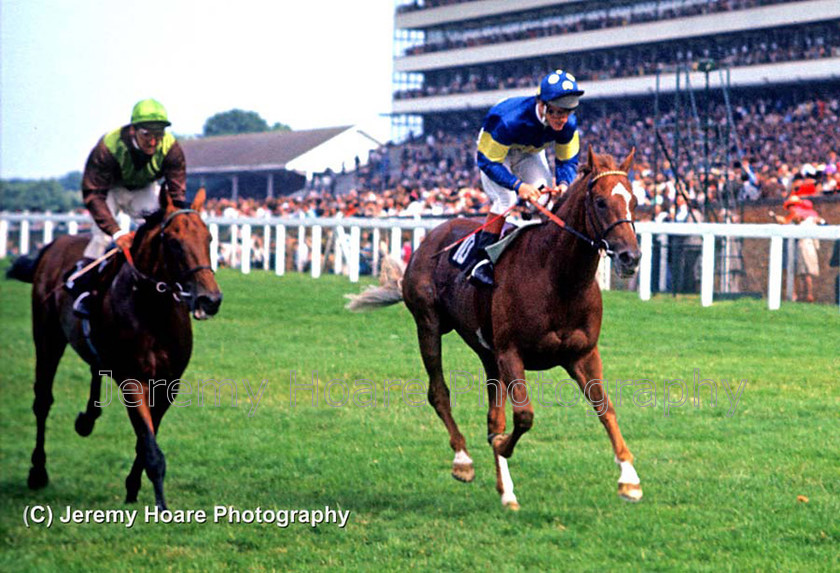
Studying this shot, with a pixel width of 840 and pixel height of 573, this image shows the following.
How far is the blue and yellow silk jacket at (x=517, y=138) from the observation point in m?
6.40

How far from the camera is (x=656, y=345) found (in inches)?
422

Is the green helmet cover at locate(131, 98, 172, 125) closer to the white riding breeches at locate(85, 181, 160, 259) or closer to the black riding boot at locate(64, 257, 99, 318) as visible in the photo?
the white riding breeches at locate(85, 181, 160, 259)

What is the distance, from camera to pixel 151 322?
6.08 m

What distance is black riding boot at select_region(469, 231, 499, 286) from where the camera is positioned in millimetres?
6223

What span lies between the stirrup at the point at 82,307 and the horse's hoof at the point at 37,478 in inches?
35.4

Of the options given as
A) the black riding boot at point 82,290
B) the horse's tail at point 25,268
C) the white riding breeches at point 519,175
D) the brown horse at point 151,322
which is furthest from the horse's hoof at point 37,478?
the white riding breeches at point 519,175

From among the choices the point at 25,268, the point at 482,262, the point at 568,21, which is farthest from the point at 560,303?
the point at 568,21

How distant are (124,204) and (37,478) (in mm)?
1637

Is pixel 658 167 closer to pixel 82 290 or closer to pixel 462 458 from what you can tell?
pixel 462 458

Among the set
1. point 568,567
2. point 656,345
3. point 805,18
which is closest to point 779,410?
point 656,345

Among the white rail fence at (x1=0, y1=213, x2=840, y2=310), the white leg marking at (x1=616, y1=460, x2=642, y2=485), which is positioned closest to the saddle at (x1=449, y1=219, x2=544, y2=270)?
the white leg marking at (x1=616, y1=460, x2=642, y2=485)

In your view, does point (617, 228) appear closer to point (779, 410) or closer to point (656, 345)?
point (779, 410)

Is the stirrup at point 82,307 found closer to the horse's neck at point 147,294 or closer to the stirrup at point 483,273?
the horse's neck at point 147,294

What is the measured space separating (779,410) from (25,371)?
6.51m
